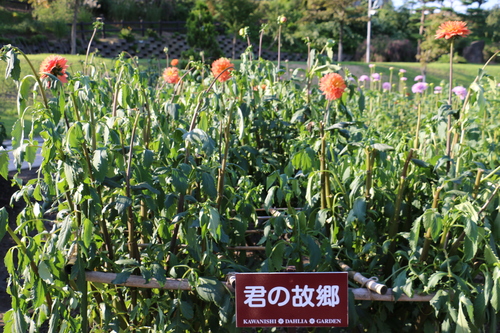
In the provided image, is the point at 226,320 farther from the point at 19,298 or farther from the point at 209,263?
the point at 19,298

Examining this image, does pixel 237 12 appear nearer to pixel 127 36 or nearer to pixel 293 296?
pixel 127 36

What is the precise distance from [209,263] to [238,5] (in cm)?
1751

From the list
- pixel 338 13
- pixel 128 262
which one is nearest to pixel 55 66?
pixel 128 262

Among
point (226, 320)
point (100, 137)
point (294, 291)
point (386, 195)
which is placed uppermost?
point (100, 137)

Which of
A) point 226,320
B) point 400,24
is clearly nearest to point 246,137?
point 226,320

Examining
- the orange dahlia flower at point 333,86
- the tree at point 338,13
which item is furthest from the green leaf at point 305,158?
the tree at point 338,13

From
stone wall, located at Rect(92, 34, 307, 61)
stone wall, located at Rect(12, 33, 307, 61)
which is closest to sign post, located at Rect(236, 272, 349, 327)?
stone wall, located at Rect(12, 33, 307, 61)

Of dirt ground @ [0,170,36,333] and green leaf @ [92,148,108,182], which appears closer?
green leaf @ [92,148,108,182]

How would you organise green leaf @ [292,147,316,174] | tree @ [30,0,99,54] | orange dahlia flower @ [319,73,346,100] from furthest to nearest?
1. tree @ [30,0,99,54]
2. orange dahlia flower @ [319,73,346,100]
3. green leaf @ [292,147,316,174]

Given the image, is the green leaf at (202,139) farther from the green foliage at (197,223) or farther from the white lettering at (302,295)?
the white lettering at (302,295)

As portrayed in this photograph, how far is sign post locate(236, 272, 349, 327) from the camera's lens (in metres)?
1.34

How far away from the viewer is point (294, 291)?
53.0 inches

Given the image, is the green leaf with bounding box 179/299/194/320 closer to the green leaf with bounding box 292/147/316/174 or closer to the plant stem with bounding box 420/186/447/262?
the green leaf with bounding box 292/147/316/174

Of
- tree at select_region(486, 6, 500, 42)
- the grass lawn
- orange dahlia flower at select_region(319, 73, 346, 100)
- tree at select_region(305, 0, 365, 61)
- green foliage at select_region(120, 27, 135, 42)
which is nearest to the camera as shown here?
orange dahlia flower at select_region(319, 73, 346, 100)
